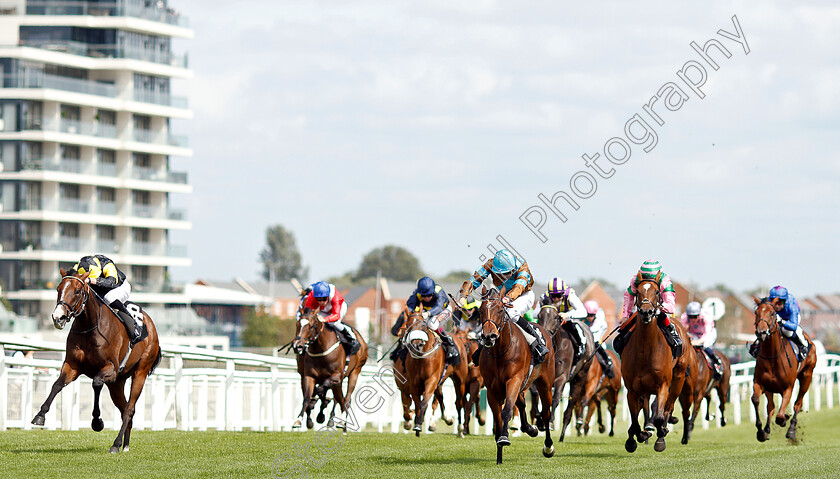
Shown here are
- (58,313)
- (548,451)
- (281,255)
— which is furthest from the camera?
(281,255)

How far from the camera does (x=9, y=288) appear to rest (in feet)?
173

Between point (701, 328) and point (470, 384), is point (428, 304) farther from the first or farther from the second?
point (701, 328)

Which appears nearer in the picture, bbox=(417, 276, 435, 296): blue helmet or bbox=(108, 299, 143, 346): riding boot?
bbox=(108, 299, 143, 346): riding boot

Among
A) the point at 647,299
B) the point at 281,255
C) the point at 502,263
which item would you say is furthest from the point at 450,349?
the point at 281,255

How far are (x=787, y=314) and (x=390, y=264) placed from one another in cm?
13413

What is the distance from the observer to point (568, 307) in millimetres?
14258

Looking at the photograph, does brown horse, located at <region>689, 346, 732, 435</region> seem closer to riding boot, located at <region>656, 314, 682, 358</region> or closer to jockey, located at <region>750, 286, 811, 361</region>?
jockey, located at <region>750, 286, 811, 361</region>

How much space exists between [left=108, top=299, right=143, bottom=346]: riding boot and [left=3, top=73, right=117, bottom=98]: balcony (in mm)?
43972

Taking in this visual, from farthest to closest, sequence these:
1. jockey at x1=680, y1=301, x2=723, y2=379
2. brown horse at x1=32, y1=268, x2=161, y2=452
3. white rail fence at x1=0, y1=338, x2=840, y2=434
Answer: jockey at x1=680, y1=301, x2=723, y2=379 → white rail fence at x1=0, y1=338, x2=840, y2=434 → brown horse at x1=32, y1=268, x2=161, y2=452

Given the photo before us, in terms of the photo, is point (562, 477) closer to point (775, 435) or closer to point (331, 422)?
point (331, 422)

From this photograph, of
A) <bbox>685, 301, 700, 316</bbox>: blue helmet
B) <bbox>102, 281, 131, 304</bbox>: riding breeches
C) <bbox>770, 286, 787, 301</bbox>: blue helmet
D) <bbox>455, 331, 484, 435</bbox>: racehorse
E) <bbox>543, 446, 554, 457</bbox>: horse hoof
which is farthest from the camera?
<bbox>685, 301, 700, 316</bbox>: blue helmet

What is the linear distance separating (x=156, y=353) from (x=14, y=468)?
2.66m

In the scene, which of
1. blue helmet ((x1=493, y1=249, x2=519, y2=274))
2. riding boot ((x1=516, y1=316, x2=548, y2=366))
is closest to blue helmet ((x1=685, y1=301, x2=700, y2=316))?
riding boot ((x1=516, y1=316, x2=548, y2=366))

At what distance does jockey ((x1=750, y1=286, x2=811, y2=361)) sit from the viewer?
567 inches
